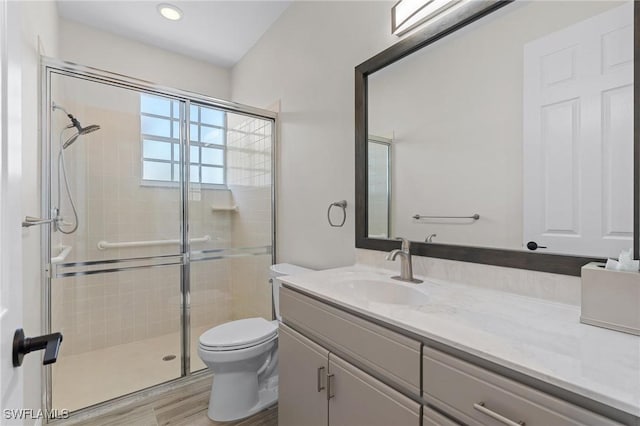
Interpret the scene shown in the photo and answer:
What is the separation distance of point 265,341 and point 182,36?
2.69m

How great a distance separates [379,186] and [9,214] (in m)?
1.42

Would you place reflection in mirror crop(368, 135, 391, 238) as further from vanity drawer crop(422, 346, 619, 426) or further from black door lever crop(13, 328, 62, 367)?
black door lever crop(13, 328, 62, 367)

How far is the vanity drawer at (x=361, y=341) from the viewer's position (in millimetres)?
829

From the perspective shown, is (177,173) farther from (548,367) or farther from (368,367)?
(548,367)

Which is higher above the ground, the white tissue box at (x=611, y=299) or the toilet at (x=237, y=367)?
the white tissue box at (x=611, y=299)

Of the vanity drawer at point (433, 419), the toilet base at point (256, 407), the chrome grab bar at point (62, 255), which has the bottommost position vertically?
the toilet base at point (256, 407)

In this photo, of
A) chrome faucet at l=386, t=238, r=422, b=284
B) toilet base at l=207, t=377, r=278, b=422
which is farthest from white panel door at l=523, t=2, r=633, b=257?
toilet base at l=207, t=377, r=278, b=422

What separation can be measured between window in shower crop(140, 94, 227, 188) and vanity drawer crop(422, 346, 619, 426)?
2159mm

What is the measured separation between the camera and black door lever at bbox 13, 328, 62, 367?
55 centimetres

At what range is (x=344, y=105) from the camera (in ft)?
6.07

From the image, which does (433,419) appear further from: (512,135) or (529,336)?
(512,135)

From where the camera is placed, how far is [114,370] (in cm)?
212

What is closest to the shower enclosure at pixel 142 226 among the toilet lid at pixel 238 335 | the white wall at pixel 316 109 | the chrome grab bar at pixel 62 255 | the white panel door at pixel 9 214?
the chrome grab bar at pixel 62 255

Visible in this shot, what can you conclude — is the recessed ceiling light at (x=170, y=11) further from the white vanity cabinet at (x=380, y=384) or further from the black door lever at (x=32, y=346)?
the black door lever at (x=32, y=346)
